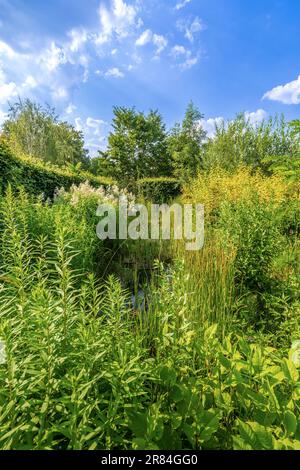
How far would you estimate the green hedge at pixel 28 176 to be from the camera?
5125 mm

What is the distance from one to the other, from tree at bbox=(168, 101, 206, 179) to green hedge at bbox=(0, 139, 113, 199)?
12.7 meters

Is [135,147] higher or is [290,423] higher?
[135,147]

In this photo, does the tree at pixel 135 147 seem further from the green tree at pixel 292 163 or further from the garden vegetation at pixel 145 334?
the green tree at pixel 292 163

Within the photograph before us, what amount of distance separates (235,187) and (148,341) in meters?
7.54

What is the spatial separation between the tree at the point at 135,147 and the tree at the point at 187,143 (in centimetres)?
86

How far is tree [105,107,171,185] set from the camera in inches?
870

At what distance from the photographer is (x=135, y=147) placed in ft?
72.5

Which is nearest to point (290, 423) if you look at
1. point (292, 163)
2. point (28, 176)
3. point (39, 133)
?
point (292, 163)

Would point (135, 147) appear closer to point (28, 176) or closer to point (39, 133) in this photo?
point (39, 133)

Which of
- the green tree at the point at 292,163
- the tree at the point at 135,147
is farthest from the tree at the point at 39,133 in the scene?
the green tree at the point at 292,163

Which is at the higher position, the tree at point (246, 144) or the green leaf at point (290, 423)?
the tree at point (246, 144)

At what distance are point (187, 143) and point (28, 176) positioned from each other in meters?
18.3

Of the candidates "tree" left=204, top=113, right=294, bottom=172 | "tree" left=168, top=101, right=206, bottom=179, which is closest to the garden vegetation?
"tree" left=204, top=113, right=294, bottom=172
